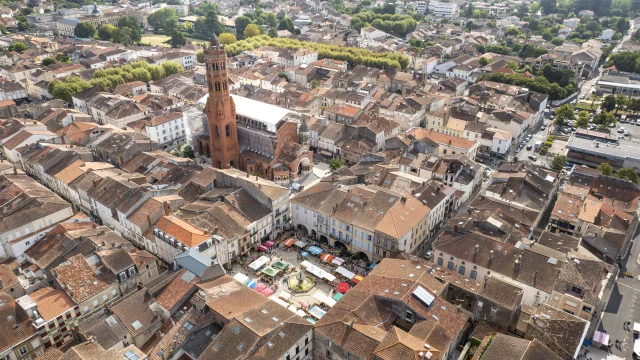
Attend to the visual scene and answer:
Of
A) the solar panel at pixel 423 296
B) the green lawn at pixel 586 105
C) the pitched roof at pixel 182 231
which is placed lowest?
the green lawn at pixel 586 105

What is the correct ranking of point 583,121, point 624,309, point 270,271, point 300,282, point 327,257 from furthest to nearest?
point 583,121 → point 327,257 → point 270,271 → point 300,282 → point 624,309

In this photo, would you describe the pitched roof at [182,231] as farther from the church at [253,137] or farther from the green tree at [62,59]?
the green tree at [62,59]

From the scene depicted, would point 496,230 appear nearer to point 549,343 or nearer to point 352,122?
point 549,343

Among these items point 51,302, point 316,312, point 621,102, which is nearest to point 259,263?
point 316,312

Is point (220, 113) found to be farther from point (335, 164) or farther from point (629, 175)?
point (629, 175)

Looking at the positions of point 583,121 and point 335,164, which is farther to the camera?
point 583,121

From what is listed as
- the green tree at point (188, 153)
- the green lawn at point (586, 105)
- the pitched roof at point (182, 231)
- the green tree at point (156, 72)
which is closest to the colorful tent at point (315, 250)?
the pitched roof at point (182, 231)

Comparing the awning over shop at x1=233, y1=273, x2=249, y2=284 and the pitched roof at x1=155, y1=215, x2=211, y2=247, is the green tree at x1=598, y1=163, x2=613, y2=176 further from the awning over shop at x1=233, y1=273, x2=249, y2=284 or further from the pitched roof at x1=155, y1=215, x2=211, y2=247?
the pitched roof at x1=155, y1=215, x2=211, y2=247
